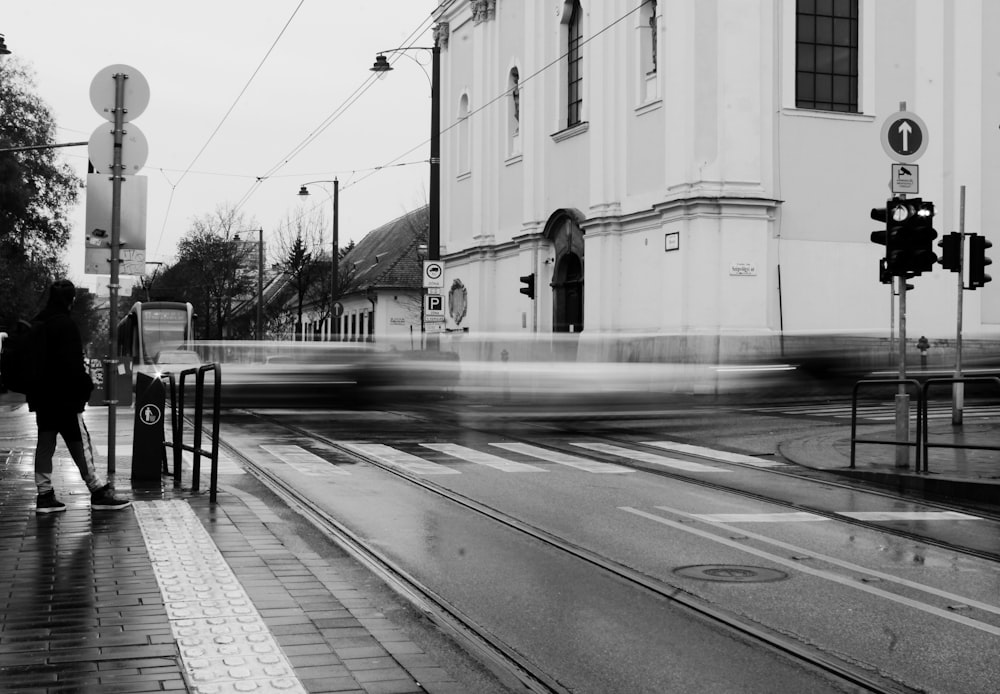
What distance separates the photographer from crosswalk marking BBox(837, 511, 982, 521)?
10.2 m

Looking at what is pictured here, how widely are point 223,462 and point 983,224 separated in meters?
24.5

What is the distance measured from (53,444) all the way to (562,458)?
6922 mm

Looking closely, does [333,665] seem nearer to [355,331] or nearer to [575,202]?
[575,202]

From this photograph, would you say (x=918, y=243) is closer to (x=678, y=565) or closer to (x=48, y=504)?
(x=678, y=565)

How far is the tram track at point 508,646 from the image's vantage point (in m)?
5.24

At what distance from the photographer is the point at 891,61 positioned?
31.7 metres

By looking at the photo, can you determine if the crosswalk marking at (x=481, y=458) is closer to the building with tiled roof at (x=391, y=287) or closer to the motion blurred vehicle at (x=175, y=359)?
the motion blurred vehicle at (x=175, y=359)

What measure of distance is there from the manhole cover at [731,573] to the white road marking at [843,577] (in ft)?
0.79

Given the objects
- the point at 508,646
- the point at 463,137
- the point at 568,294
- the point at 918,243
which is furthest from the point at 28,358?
the point at 463,137

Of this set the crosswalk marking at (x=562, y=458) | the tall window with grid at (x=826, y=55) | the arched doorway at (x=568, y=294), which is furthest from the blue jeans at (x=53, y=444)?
the arched doorway at (x=568, y=294)

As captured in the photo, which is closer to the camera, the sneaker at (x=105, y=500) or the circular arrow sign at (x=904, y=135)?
the sneaker at (x=105, y=500)

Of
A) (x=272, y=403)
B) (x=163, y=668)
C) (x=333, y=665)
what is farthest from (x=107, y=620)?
(x=272, y=403)

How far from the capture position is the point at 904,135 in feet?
48.3

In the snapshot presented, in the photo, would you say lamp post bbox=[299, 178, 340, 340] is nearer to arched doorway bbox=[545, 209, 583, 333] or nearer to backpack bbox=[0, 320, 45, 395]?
arched doorway bbox=[545, 209, 583, 333]
